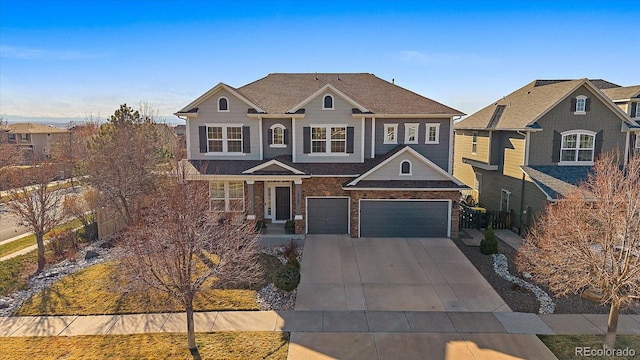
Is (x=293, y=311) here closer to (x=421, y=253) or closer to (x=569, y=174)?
(x=421, y=253)

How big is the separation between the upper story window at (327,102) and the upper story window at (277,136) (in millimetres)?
2553

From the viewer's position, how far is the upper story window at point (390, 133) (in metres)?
20.8

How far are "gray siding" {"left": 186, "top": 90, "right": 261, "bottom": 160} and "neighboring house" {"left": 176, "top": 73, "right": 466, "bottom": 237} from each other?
2.1 inches

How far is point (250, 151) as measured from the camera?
2078 cm

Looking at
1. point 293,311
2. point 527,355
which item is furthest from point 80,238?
point 527,355

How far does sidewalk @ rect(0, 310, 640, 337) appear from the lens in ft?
34.7

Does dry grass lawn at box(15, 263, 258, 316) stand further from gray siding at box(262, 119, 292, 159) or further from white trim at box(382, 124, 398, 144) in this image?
white trim at box(382, 124, 398, 144)

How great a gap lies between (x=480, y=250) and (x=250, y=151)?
41.0 feet

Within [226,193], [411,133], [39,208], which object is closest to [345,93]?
[411,133]

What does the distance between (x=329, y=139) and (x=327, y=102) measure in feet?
6.39

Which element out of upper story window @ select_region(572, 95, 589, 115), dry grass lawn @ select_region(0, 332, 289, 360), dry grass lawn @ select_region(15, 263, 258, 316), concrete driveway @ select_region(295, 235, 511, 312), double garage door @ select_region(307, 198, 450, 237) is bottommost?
dry grass lawn @ select_region(0, 332, 289, 360)

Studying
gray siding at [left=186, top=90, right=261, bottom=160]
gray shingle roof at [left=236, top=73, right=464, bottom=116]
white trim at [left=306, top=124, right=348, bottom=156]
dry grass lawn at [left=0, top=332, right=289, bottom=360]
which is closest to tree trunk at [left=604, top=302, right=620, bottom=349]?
dry grass lawn at [left=0, top=332, right=289, bottom=360]

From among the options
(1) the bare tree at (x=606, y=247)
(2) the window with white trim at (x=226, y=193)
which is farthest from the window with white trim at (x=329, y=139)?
(1) the bare tree at (x=606, y=247)

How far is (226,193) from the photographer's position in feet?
66.5
